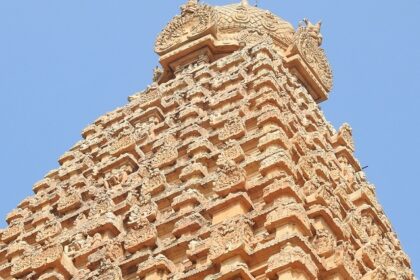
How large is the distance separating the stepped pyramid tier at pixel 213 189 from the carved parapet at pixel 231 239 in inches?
0.8

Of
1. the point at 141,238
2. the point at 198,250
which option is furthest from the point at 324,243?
the point at 141,238

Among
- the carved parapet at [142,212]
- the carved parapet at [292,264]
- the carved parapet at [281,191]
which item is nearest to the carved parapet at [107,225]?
the carved parapet at [142,212]

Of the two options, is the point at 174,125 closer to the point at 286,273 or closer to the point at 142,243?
the point at 142,243

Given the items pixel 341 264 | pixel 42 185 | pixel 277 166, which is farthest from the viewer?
→ pixel 42 185

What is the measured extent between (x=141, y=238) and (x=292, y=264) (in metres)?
3.69

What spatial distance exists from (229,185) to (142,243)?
177 cm

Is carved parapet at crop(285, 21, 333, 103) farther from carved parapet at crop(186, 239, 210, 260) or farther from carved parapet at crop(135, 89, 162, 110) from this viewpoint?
carved parapet at crop(186, 239, 210, 260)

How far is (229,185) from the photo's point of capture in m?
15.4

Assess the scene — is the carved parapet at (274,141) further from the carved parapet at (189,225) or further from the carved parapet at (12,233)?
the carved parapet at (12,233)

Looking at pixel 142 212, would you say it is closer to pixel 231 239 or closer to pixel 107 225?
pixel 107 225

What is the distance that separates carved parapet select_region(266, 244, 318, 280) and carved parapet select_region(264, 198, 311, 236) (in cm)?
65

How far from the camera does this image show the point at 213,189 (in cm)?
1581

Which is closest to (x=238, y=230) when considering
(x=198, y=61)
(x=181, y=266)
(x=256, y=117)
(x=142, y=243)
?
(x=181, y=266)

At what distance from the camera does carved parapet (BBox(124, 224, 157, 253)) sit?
52.0ft
